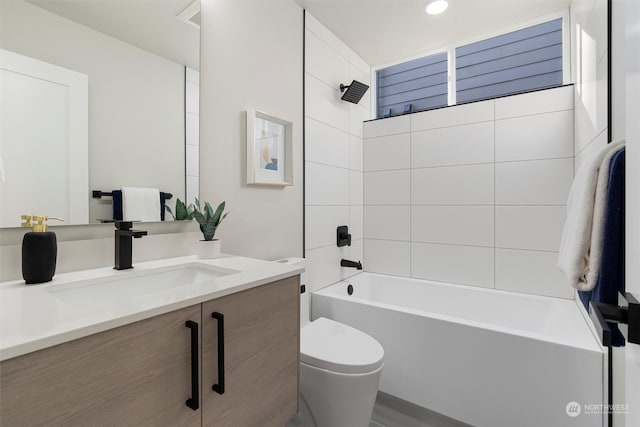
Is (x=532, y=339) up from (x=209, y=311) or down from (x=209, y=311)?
down

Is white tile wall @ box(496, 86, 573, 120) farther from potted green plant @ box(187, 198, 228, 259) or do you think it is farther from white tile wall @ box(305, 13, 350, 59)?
potted green plant @ box(187, 198, 228, 259)

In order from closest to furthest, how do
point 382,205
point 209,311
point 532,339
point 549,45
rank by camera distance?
point 209,311
point 532,339
point 549,45
point 382,205

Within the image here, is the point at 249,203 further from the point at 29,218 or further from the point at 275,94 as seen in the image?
the point at 29,218

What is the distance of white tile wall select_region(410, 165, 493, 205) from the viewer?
7.41 ft

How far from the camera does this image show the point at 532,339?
1.43 metres

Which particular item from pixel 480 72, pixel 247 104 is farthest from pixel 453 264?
pixel 247 104

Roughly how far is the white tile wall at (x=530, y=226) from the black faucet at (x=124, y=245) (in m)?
2.23

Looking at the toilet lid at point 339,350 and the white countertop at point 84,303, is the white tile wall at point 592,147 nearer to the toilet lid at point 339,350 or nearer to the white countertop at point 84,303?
the toilet lid at point 339,350

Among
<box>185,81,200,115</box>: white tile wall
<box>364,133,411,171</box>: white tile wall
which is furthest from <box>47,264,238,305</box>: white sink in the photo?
<box>364,133,411,171</box>: white tile wall

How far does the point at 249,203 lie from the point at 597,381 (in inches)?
70.3

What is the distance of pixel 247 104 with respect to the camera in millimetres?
1660

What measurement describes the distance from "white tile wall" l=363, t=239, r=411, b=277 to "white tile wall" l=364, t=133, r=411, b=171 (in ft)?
2.17

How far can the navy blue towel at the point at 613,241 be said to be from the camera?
2.15ft

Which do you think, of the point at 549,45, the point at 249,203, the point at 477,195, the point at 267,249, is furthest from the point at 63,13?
the point at 549,45
